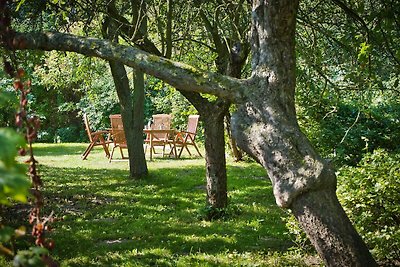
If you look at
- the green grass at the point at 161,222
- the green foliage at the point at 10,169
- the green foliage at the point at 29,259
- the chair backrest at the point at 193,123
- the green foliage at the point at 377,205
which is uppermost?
the chair backrest at the point at 193,123

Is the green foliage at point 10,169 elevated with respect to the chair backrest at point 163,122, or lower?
lower

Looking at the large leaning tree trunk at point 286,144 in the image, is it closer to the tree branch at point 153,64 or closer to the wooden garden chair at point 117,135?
the tree branch at point 153,64

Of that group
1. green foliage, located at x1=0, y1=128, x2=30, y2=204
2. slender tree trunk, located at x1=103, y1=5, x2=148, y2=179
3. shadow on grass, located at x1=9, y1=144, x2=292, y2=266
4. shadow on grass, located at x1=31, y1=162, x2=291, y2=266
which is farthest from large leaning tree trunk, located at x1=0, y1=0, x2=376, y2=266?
slender tree trunk, located at x1=103, y1=5, x2=148, y2=179

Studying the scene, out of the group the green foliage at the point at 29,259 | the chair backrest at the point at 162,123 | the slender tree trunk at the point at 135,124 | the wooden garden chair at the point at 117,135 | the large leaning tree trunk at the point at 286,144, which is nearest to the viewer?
the green foliage at the point at 29,259

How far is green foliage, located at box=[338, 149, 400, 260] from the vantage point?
4.05 meters

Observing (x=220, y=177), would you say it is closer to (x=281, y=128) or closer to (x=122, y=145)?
(x=281, y=128)

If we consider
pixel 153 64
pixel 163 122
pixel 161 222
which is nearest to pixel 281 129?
pixel 153 64

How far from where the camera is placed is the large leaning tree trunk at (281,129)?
290cm

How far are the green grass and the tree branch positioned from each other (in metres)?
1.67

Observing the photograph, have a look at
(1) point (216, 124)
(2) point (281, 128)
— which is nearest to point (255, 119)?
(2) point (281, 128)

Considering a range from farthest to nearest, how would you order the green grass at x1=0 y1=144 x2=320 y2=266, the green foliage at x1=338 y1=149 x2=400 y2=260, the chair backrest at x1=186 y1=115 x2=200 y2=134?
the chair backrest at x1=186 y1=115 x2=200 y2=134
the green grass at x1=0 y1=144 x2=320 y2=266
the green foliage at x1=338 y1=149 x2=400 y2=260

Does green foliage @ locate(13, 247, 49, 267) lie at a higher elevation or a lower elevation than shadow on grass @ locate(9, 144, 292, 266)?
higher

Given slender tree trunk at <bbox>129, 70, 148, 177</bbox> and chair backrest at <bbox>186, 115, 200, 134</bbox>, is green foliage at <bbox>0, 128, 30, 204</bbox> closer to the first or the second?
slender tree trunk at <bbox>129, 70, 148, 177</bbox>

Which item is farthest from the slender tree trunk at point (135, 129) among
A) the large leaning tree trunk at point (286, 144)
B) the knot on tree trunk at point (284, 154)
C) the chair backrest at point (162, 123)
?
the knot on tree trunk at point (284, 154)
